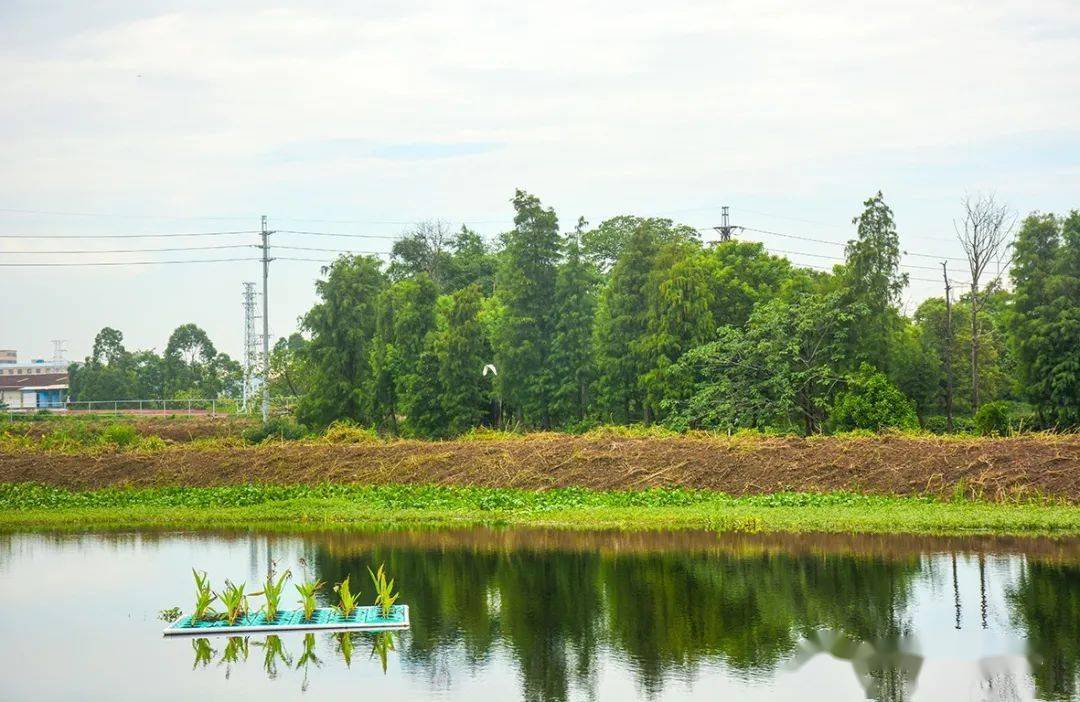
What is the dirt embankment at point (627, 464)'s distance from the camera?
28484 millimetres

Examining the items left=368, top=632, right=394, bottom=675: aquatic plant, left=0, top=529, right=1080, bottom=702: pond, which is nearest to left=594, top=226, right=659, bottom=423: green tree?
left=0, top=529, right=1080, bottom=702: pond

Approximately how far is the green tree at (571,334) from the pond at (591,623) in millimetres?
22118

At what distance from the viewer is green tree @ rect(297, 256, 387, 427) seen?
51656 mm

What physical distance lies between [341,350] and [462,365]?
23.6ft

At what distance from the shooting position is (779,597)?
18.0m

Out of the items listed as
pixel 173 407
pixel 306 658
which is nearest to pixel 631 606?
pixel 306 658

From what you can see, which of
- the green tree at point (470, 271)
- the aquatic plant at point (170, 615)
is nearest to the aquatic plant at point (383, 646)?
the aquatic plant at point (170, 615)

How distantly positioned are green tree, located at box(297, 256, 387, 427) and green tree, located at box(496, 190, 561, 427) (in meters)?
7.84

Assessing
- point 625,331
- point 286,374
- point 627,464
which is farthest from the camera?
point 286,374

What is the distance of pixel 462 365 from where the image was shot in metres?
47.8

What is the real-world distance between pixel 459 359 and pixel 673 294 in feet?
31.3

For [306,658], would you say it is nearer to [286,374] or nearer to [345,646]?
[345,646]

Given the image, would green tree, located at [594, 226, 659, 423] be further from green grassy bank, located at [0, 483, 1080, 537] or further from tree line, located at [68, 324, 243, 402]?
tree line, located at [68, 324, 243, 402]

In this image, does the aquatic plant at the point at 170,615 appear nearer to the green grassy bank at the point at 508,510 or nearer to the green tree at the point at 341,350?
the green grassy bank at the point at 508,510
